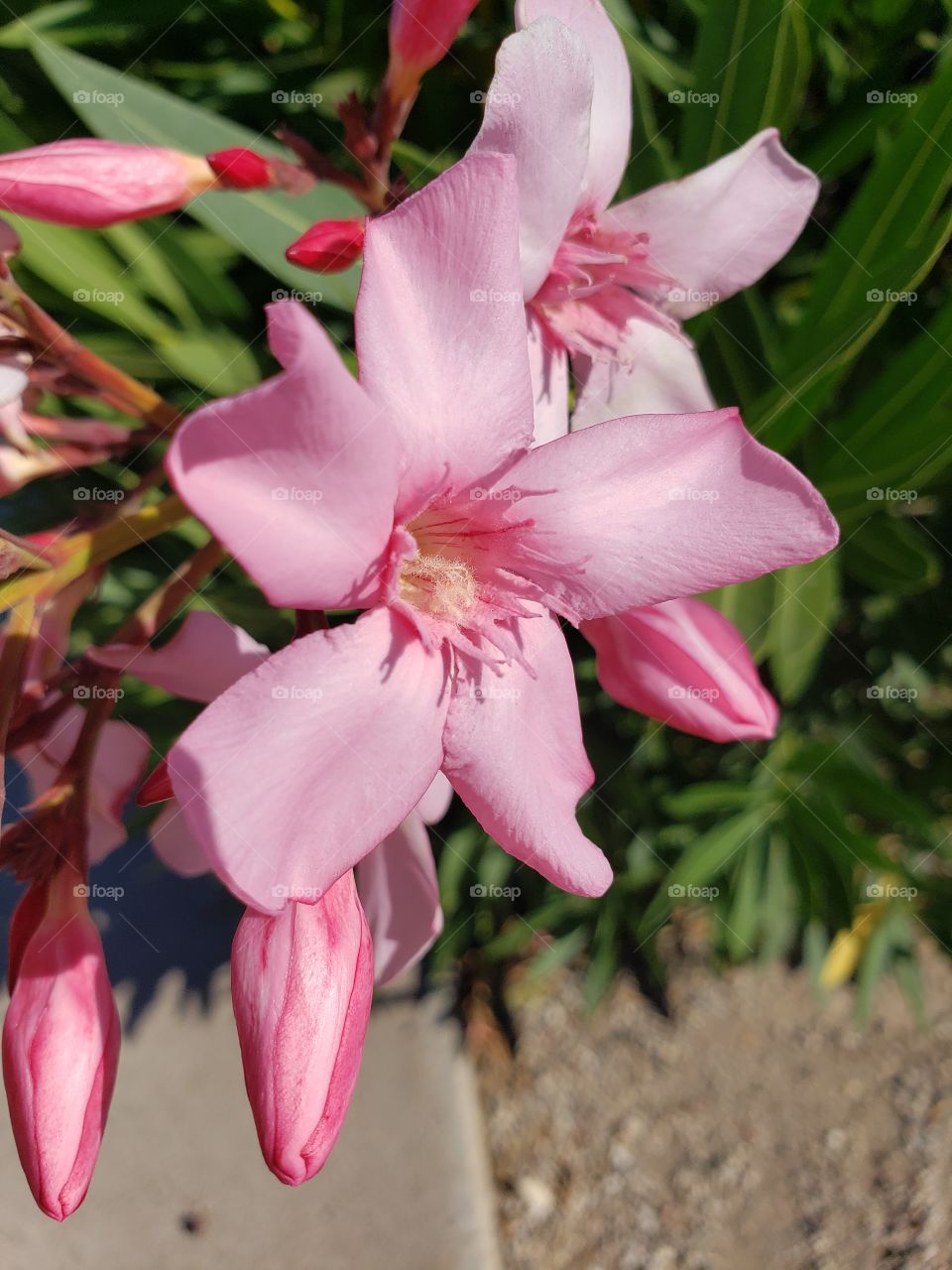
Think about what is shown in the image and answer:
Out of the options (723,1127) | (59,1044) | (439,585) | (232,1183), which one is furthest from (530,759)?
(723,1127)

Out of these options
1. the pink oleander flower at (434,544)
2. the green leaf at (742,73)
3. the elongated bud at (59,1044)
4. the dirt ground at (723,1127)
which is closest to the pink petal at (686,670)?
the pink oleander flower at (434,544)

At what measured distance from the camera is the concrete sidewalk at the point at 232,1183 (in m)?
1.80

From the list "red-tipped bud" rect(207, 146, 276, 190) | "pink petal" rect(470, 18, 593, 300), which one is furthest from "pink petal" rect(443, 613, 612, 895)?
"red-tipped bud" rect(207, 146, 276, 190)

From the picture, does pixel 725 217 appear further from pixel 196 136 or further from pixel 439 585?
pixel 196 136

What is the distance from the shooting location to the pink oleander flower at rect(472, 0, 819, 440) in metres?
0.66

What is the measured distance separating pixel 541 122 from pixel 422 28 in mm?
172

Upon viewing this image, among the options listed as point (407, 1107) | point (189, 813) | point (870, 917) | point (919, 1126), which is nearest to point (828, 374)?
point (189, 813)

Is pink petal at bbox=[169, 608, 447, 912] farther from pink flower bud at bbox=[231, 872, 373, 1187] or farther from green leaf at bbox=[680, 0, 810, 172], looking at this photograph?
green leaf at bbox=[680, 0, 810, 172]

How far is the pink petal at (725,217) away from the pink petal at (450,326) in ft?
0.79

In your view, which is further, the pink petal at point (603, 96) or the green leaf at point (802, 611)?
the green leaf at point (802, 611)

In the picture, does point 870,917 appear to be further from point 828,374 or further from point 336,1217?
point 828,374

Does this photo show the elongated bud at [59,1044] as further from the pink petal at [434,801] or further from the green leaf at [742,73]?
the green leaf at [742,73]

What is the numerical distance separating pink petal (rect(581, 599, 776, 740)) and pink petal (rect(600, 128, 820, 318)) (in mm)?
270

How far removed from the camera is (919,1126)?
82.0 inches
